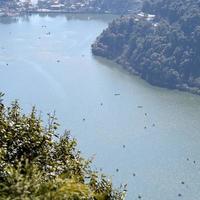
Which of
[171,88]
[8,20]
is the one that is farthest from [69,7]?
[171,88]

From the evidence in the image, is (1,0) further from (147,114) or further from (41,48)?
(147,114)

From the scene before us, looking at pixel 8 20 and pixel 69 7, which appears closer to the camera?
pixel 8 20

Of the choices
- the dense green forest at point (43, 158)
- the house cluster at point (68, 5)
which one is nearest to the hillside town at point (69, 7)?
the house cluster at point (68, 5)

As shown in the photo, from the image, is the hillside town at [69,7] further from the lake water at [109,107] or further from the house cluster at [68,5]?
the lake water at [109,107]

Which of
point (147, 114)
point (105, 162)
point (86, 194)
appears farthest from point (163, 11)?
point (86, 194)

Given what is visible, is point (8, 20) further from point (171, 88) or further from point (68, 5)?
point (171, 88)

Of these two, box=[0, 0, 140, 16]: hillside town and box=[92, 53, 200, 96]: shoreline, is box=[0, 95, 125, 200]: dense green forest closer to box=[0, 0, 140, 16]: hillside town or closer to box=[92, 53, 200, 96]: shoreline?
box=[92, 53, 200, 96]: shoreline
